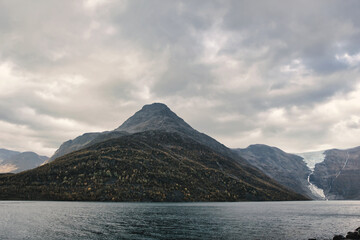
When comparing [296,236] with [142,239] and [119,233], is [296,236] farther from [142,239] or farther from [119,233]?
[119,233]

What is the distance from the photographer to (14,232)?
59.2 metres

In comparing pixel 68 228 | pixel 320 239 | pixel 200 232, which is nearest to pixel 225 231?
pixel 200 232

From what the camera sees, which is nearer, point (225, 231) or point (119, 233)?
point (119, 233)

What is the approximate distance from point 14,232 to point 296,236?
65.7 meters

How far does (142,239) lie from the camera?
181 feet

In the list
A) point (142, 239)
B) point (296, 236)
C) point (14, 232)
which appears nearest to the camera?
point (142, 239)

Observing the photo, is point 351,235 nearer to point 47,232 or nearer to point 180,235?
point 180,235

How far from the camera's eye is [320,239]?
60.1m

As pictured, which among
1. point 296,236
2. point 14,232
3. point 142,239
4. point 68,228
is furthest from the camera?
point 68,228

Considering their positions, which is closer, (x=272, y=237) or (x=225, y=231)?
(x=272, y=237)

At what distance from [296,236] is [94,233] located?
48.2 metres

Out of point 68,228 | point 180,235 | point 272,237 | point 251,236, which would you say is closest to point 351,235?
point 272,237

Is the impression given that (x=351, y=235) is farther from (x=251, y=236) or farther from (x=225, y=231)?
(x=225, y=231)

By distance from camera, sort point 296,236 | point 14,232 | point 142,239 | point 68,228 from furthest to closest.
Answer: point 68,228, point 296,236, point 14,232, point 142,239
